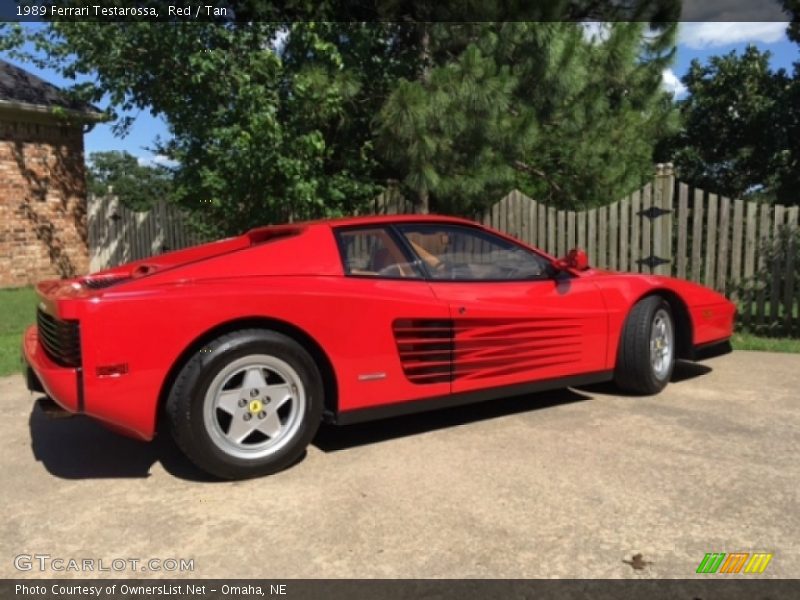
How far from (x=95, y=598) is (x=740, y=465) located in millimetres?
3050

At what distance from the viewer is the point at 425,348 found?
393 centimetres

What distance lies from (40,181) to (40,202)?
0.40 m

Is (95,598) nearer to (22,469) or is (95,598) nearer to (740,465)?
(22,469)

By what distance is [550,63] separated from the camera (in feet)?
28.5

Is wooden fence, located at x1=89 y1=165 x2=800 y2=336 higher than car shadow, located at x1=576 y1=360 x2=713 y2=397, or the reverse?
wooden fence, located at x1=89 y1=165 x2=800 y2=336

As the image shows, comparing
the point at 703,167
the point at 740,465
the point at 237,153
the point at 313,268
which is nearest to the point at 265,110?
the point at 237,153

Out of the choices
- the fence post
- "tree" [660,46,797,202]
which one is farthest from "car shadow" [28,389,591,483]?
"tree" [660,46,797,202]

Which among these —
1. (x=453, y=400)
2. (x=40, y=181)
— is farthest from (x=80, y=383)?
(x=40, y=181)

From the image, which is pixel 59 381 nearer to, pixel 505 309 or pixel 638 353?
pixel 505 309

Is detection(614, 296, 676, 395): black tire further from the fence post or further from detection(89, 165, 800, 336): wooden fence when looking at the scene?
the fence post

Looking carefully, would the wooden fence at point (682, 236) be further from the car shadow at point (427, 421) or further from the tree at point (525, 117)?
the car shadow at point (427, 421)

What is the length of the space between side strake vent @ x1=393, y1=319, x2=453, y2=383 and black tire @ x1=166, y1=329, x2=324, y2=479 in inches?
21.2

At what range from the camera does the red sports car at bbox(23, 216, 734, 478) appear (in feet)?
10.6

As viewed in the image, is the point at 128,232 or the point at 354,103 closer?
the point at 354,103
